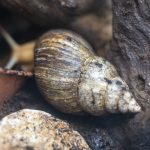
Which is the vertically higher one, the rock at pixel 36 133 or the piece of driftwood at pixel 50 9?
the piece of driftwood at pixel 50 9

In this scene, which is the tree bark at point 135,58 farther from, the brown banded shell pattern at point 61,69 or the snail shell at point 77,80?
the brown banded shell pattern at point 61,69

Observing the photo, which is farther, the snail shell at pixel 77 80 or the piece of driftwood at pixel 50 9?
the piece of driftwood at pixel 50 9

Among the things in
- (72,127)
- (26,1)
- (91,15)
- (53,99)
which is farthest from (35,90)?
(91,15)

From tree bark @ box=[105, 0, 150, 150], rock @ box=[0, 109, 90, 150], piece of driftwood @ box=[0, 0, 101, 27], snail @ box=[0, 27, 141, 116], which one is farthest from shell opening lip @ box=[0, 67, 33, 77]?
tree bark @ box=[105, 0, 150, 150]

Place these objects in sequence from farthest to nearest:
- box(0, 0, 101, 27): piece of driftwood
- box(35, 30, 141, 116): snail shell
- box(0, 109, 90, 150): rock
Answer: box(0, 0, 101, 27): piece of driftwood
box(35, 30, 141, 116): snail shell
box(0, 109, 90, 150): rock

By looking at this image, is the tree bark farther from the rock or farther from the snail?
the rock

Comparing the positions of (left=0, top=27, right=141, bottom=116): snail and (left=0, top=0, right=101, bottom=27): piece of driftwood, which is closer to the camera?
(left=0, top=27, right=141, bottom=116): snail

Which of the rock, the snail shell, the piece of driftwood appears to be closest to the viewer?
→ the rock

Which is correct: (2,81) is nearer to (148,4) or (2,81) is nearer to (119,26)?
(119,26)

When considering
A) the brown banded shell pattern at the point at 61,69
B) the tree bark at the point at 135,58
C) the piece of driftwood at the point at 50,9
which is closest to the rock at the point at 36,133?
the brown banded shell pattern at the point at 61,69
